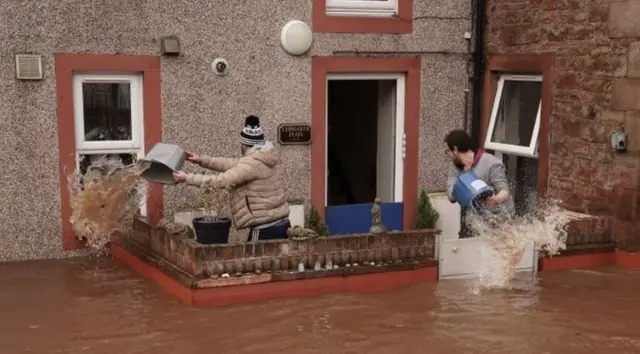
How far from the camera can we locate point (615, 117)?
8.04 metres

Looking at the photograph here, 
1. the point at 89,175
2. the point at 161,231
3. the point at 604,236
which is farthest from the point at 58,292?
the point at 604,236

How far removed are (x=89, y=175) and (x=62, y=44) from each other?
4.29 ft

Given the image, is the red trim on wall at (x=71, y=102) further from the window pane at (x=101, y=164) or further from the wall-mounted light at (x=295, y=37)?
the wall-mounted light at (x=295, y=37)

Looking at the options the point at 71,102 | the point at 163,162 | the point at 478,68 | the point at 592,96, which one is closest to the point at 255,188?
the point at 163,162

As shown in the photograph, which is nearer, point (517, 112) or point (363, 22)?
point (363, 22)

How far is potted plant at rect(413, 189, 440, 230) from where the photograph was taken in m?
9.40

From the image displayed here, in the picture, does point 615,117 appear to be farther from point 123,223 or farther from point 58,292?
point 58,292

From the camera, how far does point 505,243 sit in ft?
24.0

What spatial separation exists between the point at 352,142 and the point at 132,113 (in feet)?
9.94

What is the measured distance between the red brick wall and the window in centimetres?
43

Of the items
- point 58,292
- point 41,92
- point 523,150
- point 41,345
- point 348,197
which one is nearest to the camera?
point 41,345

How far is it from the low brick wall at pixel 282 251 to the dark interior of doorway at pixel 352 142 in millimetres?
2752

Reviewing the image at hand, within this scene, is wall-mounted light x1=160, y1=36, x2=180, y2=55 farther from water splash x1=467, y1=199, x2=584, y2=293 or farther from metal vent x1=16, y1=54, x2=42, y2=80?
water splash x1=467, y1=199, x2=584, y2=293

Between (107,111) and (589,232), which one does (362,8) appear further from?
(589,232)
